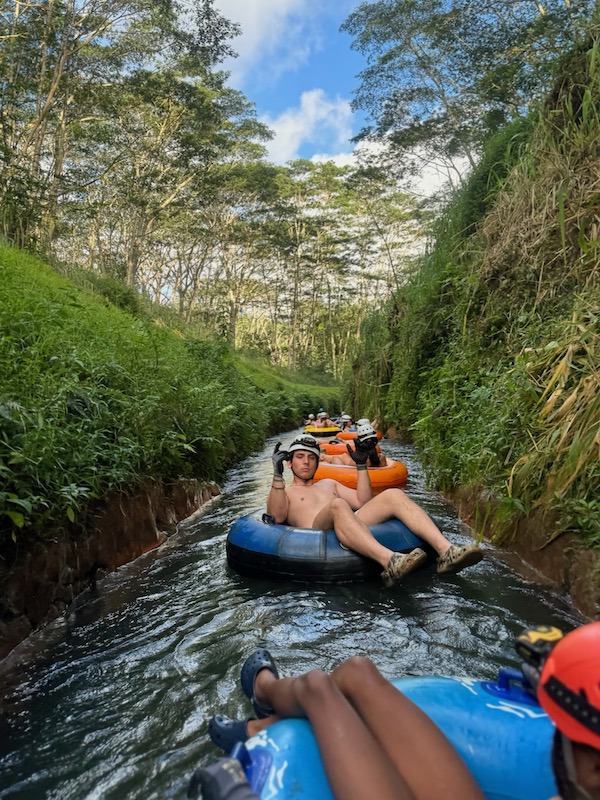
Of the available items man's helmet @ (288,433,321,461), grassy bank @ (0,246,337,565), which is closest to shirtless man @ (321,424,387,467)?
man's helmet @ (288,433,321,461)

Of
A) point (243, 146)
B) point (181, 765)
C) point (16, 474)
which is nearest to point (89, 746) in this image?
point (181, 765)

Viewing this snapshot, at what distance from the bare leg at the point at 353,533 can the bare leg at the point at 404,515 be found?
0.46ft

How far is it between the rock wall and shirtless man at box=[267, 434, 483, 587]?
1.20 metres

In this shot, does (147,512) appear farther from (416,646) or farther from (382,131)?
(382,131)

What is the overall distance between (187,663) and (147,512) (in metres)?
2.28

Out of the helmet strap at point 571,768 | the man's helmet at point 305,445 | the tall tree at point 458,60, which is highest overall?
the tall tree at point 458,60

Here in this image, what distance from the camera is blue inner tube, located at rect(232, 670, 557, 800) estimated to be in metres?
1.47

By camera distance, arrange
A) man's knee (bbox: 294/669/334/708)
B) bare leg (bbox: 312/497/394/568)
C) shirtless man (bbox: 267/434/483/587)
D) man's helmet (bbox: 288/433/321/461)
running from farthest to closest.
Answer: man's helmet (bbox: 288/433/321/461), bare leg (bbox: 312/497/394/568), shirtless man (bbox: 267/434/483/587), man's knee (bbox: 294/669/334/708)

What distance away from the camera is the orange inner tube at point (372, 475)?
6.43m

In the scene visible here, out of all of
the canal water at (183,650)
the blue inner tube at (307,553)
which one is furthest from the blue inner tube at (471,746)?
the blue inner tube at (307,553)

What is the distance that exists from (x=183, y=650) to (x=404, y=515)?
190 cm

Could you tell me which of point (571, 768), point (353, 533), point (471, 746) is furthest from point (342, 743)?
point (353, 533)

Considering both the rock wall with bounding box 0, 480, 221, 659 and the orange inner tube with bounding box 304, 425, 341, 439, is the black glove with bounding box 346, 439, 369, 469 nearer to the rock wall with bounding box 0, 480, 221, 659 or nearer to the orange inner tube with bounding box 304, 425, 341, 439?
the rock wall with bounding box 0, 480, 221, 659

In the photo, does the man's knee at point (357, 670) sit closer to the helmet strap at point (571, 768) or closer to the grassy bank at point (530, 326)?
the helmet strap at point (571, 768)
